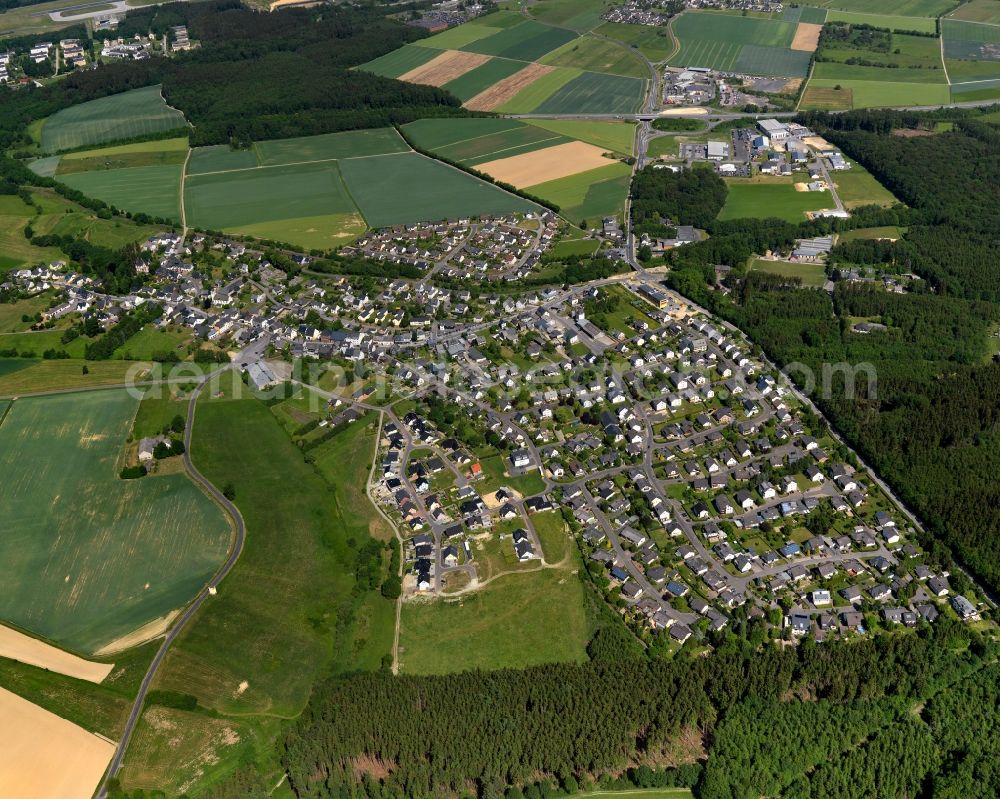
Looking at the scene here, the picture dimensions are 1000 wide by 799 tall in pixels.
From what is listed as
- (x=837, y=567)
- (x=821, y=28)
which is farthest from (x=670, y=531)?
(x=821, y=28)

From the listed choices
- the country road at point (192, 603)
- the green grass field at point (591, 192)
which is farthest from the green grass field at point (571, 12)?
the country road at point (192, 603)

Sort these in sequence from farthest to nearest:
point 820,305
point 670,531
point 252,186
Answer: point 252,186
point 820,305
point 670,531

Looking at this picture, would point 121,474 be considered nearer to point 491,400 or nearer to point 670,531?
point 491,400

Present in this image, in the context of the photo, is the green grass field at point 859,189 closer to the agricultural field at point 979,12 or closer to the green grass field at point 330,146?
the green grass field at point 330,146

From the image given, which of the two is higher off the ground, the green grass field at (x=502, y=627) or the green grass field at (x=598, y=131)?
the green grass field at (x=598, y=131)

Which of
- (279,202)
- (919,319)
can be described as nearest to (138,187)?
(279,202)
